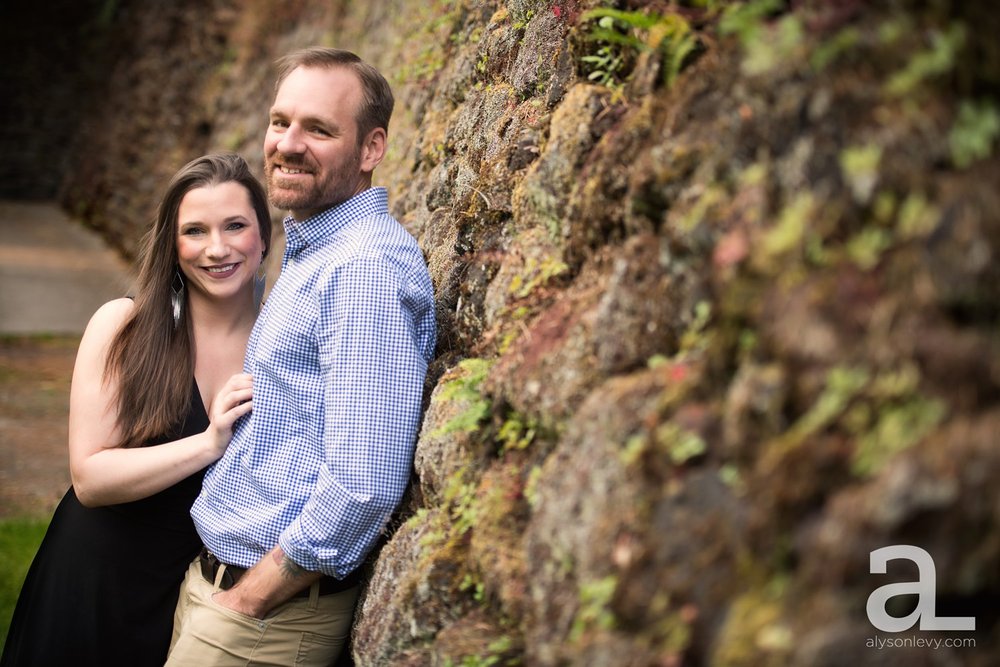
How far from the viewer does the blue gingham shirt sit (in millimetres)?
3176

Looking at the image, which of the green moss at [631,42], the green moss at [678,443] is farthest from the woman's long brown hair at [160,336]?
the green moss at [678,443]

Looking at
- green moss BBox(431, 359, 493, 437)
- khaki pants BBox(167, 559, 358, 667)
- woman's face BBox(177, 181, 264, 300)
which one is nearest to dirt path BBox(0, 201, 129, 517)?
woman's face BBox(177, 181, 264, 300)

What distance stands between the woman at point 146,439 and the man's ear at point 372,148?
647mm

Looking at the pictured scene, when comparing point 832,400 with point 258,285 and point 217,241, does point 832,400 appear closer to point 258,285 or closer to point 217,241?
point 217,241

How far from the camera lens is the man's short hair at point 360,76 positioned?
145 inches

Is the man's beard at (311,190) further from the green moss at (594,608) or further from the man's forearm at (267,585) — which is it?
the green moss at (594,608)

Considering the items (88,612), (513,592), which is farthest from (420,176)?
(513,592)

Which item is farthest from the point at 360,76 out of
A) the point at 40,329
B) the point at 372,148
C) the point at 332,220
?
the point at 40,329

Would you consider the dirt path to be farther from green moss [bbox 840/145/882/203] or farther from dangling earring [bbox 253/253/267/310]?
green moss [bbox 840/145/882/203]

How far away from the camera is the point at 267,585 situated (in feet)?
11.0

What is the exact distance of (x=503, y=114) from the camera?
14.1ft

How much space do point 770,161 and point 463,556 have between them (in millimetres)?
1567

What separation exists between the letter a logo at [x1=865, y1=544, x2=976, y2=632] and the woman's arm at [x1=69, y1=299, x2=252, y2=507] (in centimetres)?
234

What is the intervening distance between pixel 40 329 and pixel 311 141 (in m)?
10.3
